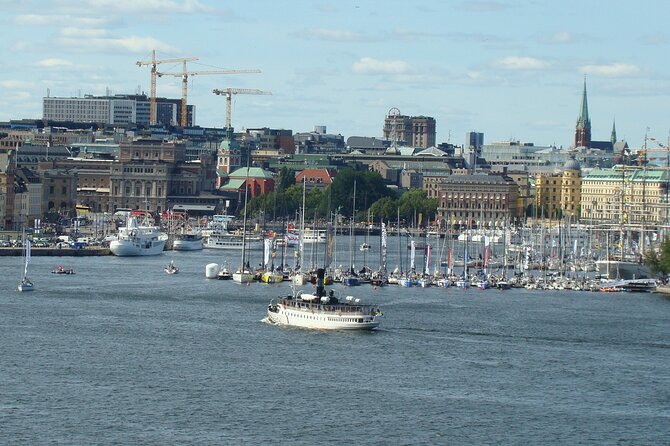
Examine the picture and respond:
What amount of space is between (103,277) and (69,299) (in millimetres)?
11916

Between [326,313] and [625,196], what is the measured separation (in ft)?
245

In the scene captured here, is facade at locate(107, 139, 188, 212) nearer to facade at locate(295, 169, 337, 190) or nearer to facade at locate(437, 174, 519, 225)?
facade at locate(295, 169, 337, 190)

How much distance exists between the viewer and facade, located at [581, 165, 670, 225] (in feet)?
378

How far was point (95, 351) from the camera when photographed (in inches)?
1934

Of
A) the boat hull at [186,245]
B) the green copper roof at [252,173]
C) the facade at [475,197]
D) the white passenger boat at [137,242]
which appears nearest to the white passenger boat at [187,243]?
the boat hull at [186,245]

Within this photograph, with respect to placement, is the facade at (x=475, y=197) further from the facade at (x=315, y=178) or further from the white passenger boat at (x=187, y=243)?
the white passenger boat at (x=187, y=243)

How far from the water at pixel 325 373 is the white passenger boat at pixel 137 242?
2579cm

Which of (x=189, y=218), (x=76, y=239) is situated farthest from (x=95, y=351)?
(x=189, y=218)

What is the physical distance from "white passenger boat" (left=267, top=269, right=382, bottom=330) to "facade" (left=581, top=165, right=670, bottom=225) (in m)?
50.5

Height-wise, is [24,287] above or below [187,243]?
below

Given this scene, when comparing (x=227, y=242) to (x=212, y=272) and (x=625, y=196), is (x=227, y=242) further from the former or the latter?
(x=625, y=196)

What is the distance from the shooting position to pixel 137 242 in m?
93.5

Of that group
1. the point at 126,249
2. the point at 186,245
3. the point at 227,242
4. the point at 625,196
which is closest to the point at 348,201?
the point at 625,196

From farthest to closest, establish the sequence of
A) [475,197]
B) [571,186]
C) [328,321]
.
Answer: [571,186]
[475,197]
[328,321]
